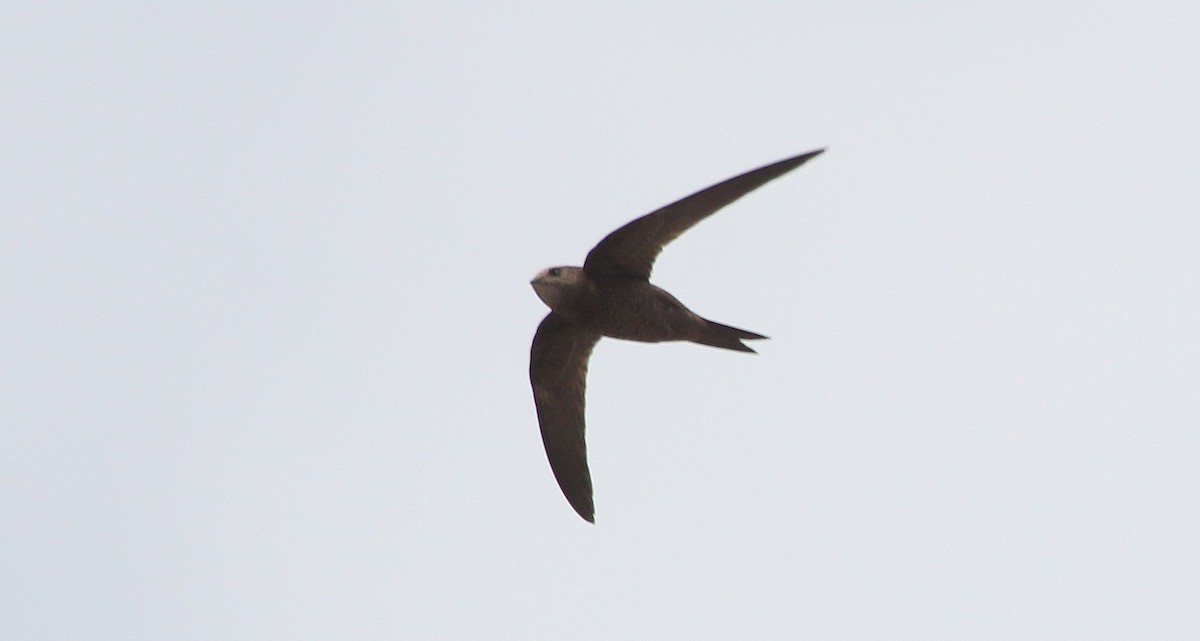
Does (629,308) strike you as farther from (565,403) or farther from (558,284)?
(565,403)

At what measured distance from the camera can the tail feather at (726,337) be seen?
30.6 feet

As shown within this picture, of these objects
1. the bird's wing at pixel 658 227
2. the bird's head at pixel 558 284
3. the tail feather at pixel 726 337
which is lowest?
the tail feather at pixel 726 337

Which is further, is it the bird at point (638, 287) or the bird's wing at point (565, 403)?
the bird's wing at point (565, 403)

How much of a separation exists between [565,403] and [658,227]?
1.88 meters

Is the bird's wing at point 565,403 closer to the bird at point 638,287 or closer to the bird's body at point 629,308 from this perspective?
the bird at point 638,287

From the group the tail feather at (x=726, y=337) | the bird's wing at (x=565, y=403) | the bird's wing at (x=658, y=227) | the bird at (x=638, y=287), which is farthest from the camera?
the bird's wing at (x=565, y=403)

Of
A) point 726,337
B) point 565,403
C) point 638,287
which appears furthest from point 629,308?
point 565,403

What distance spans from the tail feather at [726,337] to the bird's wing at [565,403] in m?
1.19

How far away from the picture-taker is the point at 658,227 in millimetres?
9250

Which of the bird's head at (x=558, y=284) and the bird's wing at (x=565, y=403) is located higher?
the bird's head at (x=558, y=284)

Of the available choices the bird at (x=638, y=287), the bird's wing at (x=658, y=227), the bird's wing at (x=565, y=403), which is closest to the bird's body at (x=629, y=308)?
the bird at (x=638, y=287)

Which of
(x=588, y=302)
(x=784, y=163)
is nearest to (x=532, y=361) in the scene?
(x=588, y=302)

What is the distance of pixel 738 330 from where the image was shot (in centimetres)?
932

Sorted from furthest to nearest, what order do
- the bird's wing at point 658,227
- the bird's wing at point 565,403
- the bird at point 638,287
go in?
the bird's wing at point 565,403 < the bird at point 638,287 < the bird's wing at point 658,227
